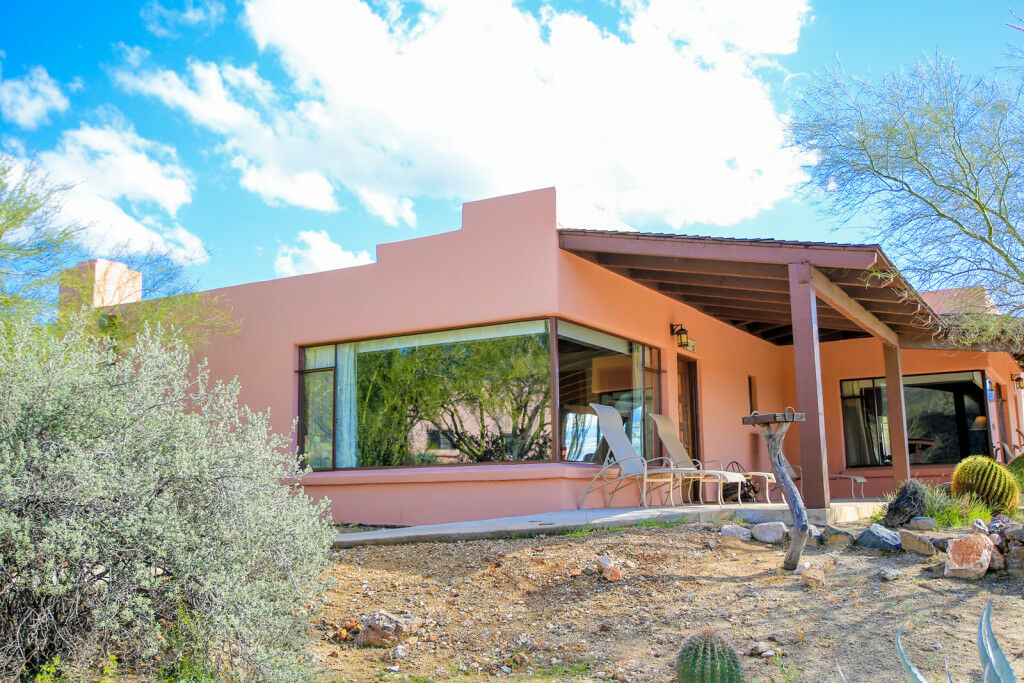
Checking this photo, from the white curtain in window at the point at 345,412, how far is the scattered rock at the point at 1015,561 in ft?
21.9

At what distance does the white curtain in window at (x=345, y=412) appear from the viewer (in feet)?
33.2

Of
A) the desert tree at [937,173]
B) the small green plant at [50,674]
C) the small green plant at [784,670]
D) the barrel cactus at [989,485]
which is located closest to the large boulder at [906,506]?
the barrel cactus at [989,485]

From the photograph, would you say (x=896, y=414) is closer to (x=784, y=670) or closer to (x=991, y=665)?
(x=784, y=670)

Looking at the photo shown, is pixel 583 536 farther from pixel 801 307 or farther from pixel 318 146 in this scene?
pixel 318 146

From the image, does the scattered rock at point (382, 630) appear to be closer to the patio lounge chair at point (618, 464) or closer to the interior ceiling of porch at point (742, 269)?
the patio lounge chair at point (618, 464)

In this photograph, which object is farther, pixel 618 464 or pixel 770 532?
pixel 618 464

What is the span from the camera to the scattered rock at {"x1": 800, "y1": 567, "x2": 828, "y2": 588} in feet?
17.7

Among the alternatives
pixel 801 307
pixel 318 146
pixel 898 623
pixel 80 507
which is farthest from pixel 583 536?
pixel 318 146

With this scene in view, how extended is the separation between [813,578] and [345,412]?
620 cm

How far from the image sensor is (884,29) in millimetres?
9711

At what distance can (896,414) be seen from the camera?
11734 mm

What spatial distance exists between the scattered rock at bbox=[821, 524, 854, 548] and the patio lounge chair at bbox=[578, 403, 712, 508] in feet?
6.83

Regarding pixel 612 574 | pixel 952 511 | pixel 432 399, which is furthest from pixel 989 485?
pixel 432 399

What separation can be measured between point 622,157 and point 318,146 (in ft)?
17.2
